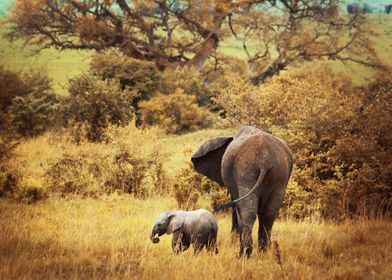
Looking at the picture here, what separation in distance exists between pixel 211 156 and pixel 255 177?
1037 millimetres

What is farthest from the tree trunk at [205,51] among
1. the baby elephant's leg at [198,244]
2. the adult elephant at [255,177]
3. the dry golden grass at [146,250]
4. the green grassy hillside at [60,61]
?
the baby elephant's leg at [198,244]

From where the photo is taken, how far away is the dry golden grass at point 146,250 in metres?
4.55

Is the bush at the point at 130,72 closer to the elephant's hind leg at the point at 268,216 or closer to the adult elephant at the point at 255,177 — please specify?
the adult elephant at the point at 255,177

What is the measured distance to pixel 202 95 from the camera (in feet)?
91.6

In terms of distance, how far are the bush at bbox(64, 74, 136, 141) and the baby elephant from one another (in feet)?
39.9

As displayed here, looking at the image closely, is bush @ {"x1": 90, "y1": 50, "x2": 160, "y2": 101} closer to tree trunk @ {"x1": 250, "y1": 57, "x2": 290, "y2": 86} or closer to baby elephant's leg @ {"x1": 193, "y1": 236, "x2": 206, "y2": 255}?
tree trunk @ {"x1": 250, "y1": 57, "x2": 290, "y2": 86}

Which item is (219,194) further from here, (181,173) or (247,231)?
(247,231)

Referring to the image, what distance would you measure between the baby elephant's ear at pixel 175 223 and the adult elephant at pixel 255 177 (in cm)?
61

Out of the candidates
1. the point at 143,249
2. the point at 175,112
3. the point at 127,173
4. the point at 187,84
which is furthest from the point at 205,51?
the point at 143,249

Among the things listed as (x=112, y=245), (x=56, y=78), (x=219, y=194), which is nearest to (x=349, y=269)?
(x=112, y=245)

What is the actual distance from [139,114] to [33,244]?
61.6 feet

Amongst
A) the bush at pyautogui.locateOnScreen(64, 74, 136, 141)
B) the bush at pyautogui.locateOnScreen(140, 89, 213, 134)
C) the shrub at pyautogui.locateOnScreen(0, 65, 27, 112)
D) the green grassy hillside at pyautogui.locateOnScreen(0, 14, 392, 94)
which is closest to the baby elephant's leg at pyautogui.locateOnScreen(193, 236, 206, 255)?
the bush at pyautogui.locateOnScreen(64, 74, 136, 141)

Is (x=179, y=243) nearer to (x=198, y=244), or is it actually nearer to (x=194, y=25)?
(x=198, y=244)

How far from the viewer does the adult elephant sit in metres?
5.02
